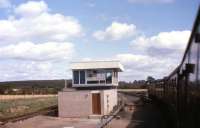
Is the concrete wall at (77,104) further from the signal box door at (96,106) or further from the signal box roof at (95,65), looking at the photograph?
the signal box roof at (95,65)

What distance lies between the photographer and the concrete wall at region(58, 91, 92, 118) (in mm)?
41000

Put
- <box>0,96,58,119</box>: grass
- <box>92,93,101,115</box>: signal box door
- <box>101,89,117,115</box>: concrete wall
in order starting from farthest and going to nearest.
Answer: <box>0,96,58,119</box>: grass
<box>92,93,101,115</box>: signal box door
<box>101,89,117,115</box>: concrete wall

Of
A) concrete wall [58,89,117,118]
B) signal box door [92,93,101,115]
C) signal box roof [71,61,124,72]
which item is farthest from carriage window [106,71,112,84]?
signal box door [92,93,101,115]

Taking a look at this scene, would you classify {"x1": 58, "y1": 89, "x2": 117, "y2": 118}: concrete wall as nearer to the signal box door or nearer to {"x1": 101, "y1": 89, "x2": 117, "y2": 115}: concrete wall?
{"x1": 101, "y1": 89, "x2": 117, "y2": 115}: concrete wall

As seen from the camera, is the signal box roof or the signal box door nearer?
the signal box door

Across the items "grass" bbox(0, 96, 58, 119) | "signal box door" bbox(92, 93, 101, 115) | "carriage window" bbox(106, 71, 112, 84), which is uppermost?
"carriage window" bbox(106, 71, 112, 84)

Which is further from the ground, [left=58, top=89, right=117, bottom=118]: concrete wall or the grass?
[left=58, top=89, right=117, bottom=118]: concrete wall

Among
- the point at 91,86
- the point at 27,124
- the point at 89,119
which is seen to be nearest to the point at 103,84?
the point at 91,86

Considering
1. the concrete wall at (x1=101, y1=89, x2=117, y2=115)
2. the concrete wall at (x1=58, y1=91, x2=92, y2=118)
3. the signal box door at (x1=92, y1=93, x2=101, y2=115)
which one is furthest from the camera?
the signal box door at (x1=92, y1=93, x2=101, y2=115)

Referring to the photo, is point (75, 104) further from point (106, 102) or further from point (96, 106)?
point (106, 102)

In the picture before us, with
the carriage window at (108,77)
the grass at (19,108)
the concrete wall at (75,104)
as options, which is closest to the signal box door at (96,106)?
the concrete wall at (75,104)

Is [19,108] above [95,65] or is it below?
below

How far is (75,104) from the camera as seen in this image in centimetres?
4138

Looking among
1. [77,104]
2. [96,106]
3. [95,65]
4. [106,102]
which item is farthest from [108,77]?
[77,104]
